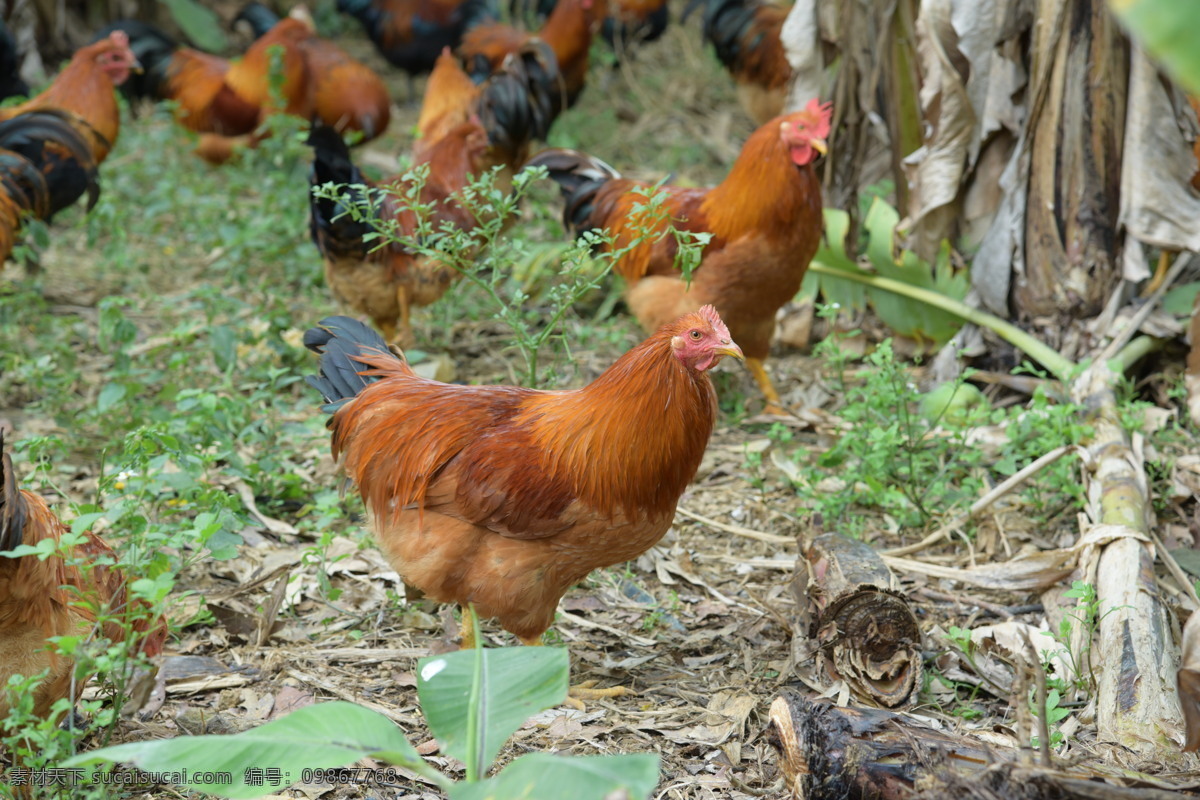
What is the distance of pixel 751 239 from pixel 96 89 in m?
5.29

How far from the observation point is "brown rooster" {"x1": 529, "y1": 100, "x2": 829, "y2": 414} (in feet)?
16.5

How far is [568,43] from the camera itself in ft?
29.7

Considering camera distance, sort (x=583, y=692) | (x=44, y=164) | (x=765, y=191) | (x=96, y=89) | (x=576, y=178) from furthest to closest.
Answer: (x=96, y=89)
(x=44, y=164)
(x=576, y=178)
(x=765, y=191)
(x=583, y=692)

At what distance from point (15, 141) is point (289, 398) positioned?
2.54 metres

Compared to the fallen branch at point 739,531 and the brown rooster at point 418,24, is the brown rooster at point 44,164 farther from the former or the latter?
the brown rooster at point 418,24

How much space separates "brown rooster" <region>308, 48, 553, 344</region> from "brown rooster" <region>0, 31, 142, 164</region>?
96.0 inches

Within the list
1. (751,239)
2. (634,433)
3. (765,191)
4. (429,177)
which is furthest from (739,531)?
(429,177)

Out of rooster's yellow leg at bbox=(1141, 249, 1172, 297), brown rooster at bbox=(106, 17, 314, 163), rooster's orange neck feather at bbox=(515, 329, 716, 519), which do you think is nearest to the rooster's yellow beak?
rooster's orange neck feather at bbox=(515, 329, 716, 519)

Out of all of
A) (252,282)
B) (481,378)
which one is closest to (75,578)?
(481,378)

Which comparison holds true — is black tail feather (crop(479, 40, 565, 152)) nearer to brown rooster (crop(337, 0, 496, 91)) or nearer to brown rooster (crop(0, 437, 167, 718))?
brown rooster (crop(337, 0, 496, 91))

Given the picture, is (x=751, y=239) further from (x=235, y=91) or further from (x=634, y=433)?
(x=235, y=91)

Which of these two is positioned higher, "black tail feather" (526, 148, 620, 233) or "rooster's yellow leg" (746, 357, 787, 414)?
"black tail feather" (526, 148, 620, 233)

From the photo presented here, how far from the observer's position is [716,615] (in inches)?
156

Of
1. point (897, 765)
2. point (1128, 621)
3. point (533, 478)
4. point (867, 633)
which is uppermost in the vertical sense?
point (533, 478)
